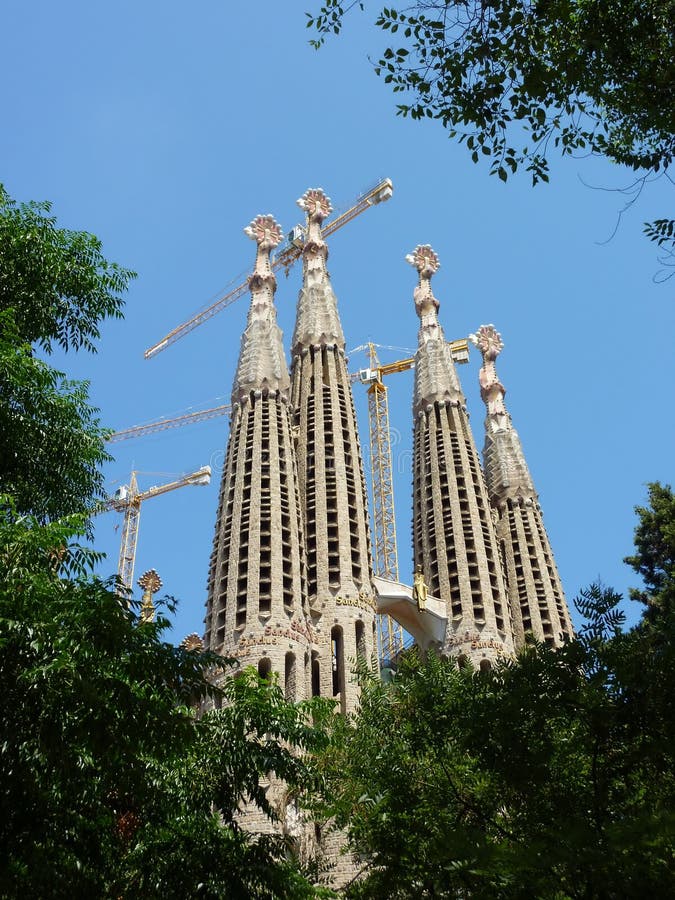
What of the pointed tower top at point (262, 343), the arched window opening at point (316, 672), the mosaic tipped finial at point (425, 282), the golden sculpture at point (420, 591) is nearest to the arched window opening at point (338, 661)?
the arched window opening at point (316, 672)

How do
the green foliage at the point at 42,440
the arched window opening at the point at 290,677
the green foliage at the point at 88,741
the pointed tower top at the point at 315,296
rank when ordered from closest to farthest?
the green foliage at the point at 88,741 < the green foliage at the point at 42,440 < the arched window opening at the point at 290,677 < the pointed tower top at the point at 315,296

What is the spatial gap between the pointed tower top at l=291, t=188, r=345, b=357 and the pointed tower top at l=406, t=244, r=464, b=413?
4981 millimetres

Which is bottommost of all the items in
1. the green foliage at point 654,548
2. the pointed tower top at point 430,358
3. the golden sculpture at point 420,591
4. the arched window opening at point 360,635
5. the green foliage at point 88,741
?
the green foliage at point 88,741

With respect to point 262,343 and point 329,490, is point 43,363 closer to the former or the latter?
point 329,490

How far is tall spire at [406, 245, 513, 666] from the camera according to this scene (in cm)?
4244

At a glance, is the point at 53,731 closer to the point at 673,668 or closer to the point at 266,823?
the point at 673,668

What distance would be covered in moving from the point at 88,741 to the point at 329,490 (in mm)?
→ 34160

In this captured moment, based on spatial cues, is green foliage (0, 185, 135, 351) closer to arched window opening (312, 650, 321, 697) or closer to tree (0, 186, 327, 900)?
tree (0, 186, 327, 900)

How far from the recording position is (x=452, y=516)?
151ft

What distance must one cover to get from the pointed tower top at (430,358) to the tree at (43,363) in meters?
37.5

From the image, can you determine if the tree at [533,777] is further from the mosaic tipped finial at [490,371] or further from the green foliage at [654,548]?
the mosaic tipped finial at [490,371]

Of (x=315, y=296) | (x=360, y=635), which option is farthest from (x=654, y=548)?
(x=315, y=296)

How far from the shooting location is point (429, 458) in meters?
49.1

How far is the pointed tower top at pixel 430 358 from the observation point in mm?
51625
